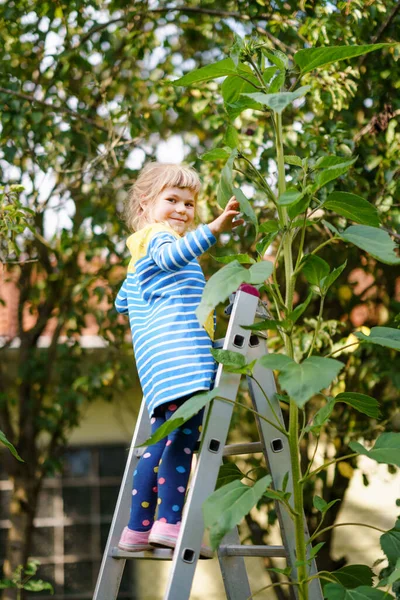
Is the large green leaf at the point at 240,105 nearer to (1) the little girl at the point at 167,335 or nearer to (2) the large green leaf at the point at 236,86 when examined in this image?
(2) the large green leaf at the point at 236,86

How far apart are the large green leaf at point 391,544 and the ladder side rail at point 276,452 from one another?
0.61ft

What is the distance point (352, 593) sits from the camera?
69.0 inches

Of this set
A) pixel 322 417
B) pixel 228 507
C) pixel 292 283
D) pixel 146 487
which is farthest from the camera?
pixel 146 487

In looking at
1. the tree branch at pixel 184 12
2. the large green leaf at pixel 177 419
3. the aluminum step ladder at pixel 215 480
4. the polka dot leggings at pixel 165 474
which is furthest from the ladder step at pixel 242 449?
the tree branch at pixel 184 12

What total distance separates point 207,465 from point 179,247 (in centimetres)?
55

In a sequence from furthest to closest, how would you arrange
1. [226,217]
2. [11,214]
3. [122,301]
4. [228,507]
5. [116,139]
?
[116,139], [11,214], [122,301], [226,217], [228,507]

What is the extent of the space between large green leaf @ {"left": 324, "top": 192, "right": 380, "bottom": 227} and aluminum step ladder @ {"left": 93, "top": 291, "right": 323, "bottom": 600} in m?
0.39

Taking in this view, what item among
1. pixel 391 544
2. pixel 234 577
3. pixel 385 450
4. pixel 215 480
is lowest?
pixel 234 577

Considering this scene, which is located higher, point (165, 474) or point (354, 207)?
point (354, 207)

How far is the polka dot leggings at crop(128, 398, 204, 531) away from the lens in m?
2.07

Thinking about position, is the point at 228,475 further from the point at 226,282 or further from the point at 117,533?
the point at 226,282

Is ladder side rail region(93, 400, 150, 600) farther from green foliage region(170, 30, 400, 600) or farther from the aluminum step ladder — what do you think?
green foliage region(170, 30, 400, 600)

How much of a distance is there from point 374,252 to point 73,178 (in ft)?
10.2

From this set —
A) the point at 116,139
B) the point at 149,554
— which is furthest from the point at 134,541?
the point at 116,139
